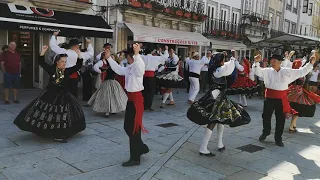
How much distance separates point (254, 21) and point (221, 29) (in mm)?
4638

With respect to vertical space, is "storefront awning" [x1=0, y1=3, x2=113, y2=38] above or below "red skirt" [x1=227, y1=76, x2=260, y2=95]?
above

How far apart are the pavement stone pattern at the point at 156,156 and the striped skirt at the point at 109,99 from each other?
1.20 ft

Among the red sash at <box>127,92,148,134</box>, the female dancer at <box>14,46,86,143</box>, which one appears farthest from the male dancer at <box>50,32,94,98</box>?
the red sash at <box>127,92,148,134</box>

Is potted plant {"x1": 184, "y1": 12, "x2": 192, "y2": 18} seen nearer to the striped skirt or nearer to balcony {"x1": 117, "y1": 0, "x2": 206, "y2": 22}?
balcony {"x1": 117, "y1": 0, "x2": 206, "y2": 22}

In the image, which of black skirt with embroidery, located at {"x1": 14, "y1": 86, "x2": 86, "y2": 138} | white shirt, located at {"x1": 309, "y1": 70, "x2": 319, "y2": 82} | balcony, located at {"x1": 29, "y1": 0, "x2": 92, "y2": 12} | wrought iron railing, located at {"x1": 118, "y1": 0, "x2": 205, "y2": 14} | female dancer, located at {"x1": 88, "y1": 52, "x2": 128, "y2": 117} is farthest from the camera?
wrought iron railing, located at {"x1": 118, "y1": 0, "x2": 205, "y2": 14}

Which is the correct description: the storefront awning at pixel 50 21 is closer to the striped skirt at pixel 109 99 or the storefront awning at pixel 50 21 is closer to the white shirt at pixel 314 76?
the striped skirt at pixel 109 99

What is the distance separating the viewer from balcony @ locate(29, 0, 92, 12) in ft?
37.5

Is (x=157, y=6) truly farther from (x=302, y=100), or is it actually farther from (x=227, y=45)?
(x=302, y=100)

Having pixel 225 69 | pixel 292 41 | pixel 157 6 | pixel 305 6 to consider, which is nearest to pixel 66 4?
pixel 157 6

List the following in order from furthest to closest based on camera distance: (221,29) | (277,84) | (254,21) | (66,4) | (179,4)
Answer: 1. (254,21)
2. (221,29)
3. (179,4)
4. (66,4)
5. (277,84)

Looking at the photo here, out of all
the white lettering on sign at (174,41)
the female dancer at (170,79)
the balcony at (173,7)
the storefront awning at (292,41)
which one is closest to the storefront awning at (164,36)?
the white lettering on sign at (174,41)

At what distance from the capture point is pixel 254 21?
25.0 m

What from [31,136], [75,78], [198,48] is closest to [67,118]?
[31,136]

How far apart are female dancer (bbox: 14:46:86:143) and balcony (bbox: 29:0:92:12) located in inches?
249
